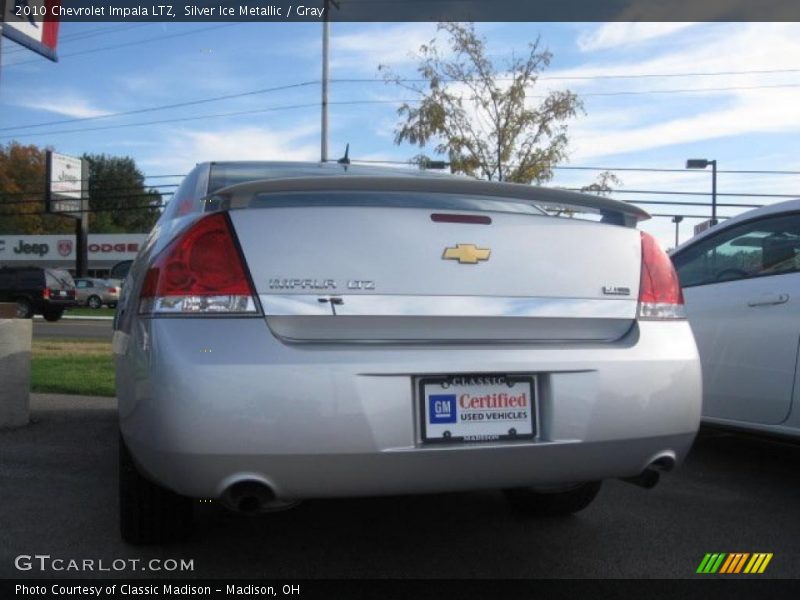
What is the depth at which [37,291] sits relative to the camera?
25.2 m

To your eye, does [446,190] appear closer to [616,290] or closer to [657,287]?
[616,290]

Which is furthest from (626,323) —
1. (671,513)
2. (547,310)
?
(671,513)

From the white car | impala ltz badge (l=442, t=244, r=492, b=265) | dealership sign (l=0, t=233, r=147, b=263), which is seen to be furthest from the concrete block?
dealership sign (l=0, t=233, r=147, b=263)

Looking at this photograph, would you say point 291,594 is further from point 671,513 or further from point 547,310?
point 671,513

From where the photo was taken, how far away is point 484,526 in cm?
351

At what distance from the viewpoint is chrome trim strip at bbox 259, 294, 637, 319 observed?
7.82 feet

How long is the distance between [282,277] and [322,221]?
233 mm

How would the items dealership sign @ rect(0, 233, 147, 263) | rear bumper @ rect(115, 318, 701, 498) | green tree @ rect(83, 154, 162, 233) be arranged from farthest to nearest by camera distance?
green tree @ rect(83, 154, 162, 233) → dealership sign @ rect(0, 233, 147, 263) → rear bumper @ rect(115, 318, 701, 498)

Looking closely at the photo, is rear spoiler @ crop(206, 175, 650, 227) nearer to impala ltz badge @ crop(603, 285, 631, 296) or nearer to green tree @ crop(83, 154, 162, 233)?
impala ltz badge @ crop(603, 285, 631, 296)

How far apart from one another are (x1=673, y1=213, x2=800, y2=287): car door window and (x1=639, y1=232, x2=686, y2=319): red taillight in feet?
5.09

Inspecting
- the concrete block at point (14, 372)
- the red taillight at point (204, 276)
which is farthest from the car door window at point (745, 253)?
the concrete block at point (14, 372)

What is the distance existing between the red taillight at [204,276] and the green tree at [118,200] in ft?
253

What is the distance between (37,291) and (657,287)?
1014 inches
